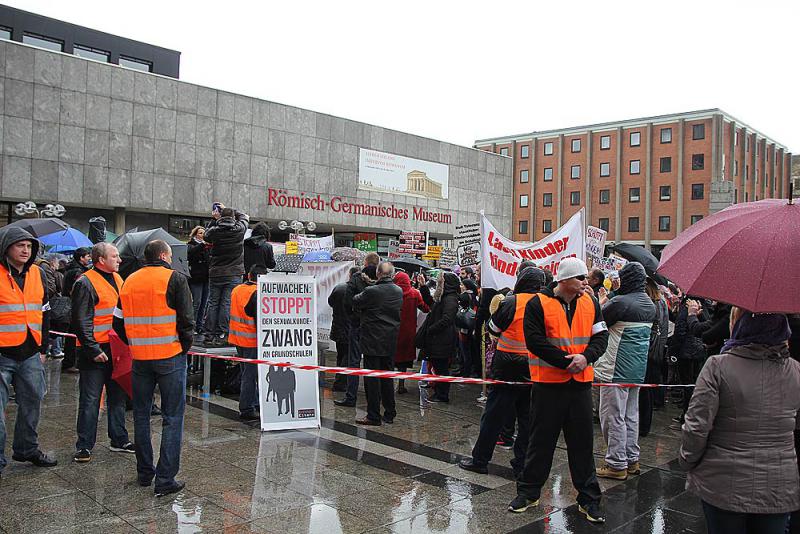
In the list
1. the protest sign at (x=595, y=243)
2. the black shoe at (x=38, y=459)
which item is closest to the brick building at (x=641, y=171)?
the protest sign at (x=595, y=243)

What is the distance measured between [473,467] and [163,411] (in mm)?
2996

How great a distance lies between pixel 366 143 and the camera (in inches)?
1379

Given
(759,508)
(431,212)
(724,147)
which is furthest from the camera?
(724,147)

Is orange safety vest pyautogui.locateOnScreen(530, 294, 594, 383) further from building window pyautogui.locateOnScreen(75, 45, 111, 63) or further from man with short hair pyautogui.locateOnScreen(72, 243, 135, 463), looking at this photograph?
building window pyautogui.locateOnScreen(75, 45, 111, 63)

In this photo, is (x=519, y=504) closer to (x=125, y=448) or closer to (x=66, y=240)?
(x=125, y=448)

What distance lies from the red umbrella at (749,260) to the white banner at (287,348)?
18.0ft

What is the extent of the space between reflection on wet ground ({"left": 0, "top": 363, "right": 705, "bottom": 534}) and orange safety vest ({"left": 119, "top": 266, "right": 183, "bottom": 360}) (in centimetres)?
120

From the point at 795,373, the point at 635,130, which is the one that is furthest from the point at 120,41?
the point at 635,130

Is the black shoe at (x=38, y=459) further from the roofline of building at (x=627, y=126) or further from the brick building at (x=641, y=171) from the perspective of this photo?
the roofline of building at (x=627, y=126)

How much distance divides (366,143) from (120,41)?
1546 centimetres

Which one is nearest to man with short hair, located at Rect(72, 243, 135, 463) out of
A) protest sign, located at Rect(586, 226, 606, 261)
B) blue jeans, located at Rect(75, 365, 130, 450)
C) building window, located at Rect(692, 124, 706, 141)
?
blue jeans, located at Rect(75, 365, 130, 450)

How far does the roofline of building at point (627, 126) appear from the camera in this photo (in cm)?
5990

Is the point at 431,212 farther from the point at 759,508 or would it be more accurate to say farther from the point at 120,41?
the point at 759,508

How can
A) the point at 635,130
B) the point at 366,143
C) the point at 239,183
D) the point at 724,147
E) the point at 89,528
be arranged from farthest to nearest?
the point at 635,130 < the point at 724,147 < the point at 366,143 < the point at 239,183 < the point at 89,528
